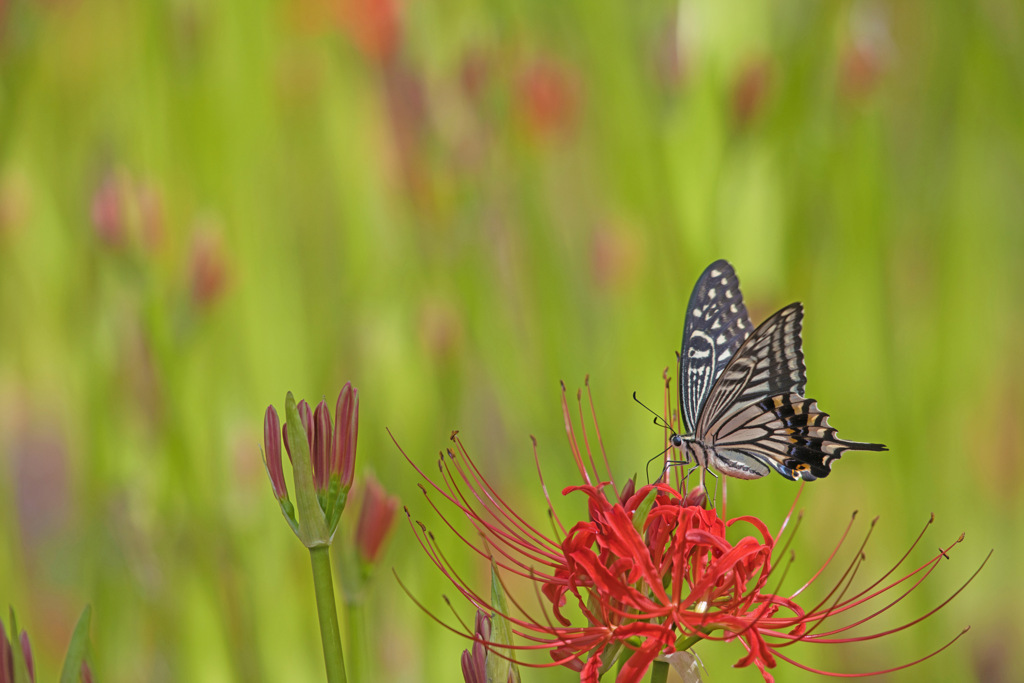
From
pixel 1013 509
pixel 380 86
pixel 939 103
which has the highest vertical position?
pixel 380 86

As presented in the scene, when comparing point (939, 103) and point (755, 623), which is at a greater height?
point (939, 103)

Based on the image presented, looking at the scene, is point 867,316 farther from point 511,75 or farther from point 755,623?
point 755,623

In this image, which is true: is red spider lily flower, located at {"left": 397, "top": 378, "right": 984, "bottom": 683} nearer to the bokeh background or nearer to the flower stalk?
the flower stalk

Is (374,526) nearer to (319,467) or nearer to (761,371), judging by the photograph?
(319,467)

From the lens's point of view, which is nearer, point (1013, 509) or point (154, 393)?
point (154, 393)

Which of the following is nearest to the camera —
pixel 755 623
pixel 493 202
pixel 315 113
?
pixel 755 623

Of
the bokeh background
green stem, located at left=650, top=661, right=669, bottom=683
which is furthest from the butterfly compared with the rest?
the bokeh background

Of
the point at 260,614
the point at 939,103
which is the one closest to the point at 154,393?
the point at 260,614
